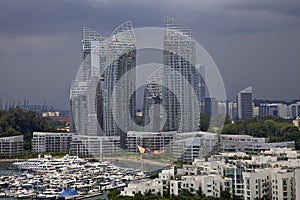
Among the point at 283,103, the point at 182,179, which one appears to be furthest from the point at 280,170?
the point at 283,103

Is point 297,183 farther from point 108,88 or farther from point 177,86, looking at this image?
point 108,88

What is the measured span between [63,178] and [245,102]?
842 centimetres

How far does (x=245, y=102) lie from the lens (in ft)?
51.6

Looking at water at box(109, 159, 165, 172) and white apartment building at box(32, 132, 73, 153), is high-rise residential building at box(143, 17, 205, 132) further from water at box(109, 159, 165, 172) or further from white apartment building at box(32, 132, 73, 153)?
white apartment building at box(32, 132, 73, 153)

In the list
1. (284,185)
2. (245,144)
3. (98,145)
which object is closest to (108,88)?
(98,145)

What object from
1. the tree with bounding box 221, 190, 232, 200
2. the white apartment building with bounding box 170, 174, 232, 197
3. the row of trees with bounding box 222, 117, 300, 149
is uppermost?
the row of trees with bounding box 222, 117, 300, 149

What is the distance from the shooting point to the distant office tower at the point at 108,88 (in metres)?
11.7

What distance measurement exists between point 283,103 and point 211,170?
12.4 metres

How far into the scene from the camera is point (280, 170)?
204 inches

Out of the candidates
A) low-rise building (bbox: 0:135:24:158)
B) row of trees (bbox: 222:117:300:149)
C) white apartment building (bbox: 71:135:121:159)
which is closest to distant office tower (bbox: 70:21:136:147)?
white apartment building (bbox: 71:135:121:159)

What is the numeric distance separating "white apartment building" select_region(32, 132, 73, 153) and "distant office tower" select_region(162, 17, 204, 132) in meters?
2.63

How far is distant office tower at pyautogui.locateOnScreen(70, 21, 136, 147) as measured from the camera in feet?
38.2

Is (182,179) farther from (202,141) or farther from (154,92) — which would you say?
(154,92)

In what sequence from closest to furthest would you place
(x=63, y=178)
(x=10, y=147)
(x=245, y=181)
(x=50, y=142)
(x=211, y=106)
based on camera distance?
1. (x=245, y=181)
2. (x=63, y=178)
3. (x=211, y=106)
4. (x=10, y=147)
5. (x=50, y=142)
